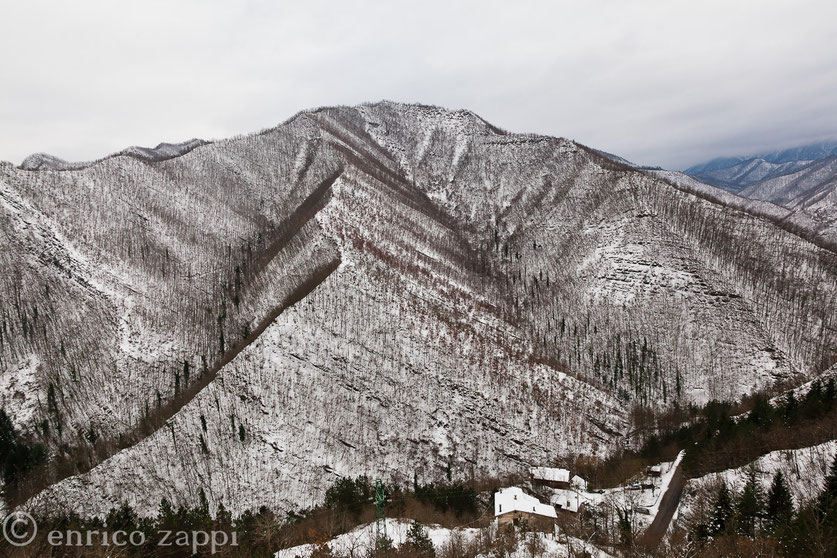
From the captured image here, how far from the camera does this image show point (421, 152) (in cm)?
16200

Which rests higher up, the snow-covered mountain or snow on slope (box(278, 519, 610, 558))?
the snow-covered mountain

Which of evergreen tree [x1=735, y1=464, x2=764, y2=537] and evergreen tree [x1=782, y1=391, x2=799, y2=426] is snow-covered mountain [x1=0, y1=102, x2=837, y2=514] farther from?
evergreen tree [x1=735, y1=464, x2=764, y2=537]

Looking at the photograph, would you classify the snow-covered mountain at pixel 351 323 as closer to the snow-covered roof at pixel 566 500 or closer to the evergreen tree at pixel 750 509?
the snow-covered roof at pixel 566 500

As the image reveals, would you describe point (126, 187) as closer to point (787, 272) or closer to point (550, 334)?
point (550, 334)

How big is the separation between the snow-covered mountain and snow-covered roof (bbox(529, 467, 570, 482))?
10.4ft

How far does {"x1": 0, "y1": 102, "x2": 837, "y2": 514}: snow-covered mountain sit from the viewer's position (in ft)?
176

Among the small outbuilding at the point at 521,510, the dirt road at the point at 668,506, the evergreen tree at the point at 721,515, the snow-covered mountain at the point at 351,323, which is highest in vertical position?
the snow-covered mountain at the point at 351,323

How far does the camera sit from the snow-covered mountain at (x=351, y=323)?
53688mm

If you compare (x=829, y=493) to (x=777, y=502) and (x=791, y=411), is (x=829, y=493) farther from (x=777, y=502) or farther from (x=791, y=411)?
(x=791, y=411)

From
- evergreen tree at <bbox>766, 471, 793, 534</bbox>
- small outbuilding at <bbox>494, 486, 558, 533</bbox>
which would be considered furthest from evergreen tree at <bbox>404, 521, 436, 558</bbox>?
evergreen tree at <bbox>766, 471, 793, 534</bbox>

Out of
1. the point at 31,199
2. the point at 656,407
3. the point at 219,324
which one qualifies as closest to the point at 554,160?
the point at 656,407

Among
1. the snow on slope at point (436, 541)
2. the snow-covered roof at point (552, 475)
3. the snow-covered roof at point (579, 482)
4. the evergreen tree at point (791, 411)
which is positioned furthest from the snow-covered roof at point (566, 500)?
the evergreen tree at point (791, 411)

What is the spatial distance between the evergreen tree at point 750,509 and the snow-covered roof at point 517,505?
58.2 ft

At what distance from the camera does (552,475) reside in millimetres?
51312
